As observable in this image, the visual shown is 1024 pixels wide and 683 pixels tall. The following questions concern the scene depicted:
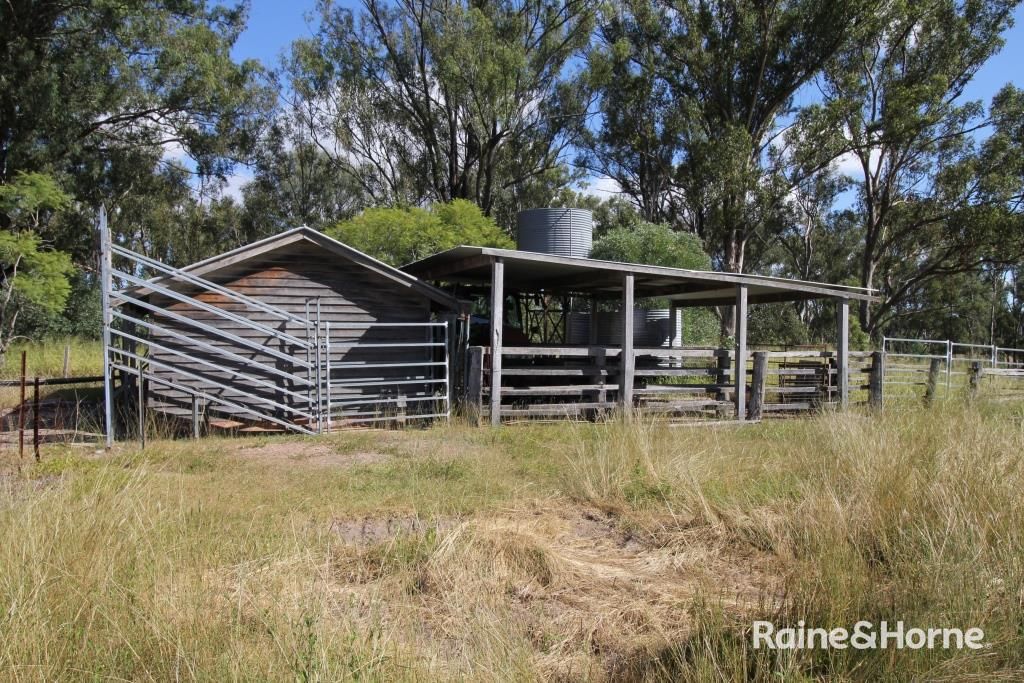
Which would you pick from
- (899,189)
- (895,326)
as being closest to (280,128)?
(899,189)

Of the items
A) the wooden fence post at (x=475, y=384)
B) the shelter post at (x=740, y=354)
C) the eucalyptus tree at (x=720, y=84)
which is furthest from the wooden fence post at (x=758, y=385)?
the eucalyptus tree at (x=720, y=84)

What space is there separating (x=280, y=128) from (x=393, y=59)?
9777mm

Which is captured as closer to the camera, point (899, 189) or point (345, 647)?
point (345, 647)

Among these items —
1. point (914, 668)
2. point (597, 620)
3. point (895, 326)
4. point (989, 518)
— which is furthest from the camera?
point (895, 326)

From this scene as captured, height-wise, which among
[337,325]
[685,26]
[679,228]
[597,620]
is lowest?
[597,620]

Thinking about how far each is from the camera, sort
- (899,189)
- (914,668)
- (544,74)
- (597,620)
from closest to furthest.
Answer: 1. (914,668)
2. (597,620)
3. (544,74)
4. (899,189)

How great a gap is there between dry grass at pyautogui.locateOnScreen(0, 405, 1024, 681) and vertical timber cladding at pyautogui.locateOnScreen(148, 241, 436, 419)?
13.8 feet

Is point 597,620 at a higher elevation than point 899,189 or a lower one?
lower

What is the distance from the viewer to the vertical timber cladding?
12.2m

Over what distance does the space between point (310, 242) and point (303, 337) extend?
5.53 ft

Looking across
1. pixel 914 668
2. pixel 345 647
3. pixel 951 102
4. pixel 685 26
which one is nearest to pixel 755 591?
pixel 914 668

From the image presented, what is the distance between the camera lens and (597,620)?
4422 millimetres

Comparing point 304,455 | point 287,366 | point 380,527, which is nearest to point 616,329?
point 287,366

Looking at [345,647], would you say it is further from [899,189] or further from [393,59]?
[899,189]
